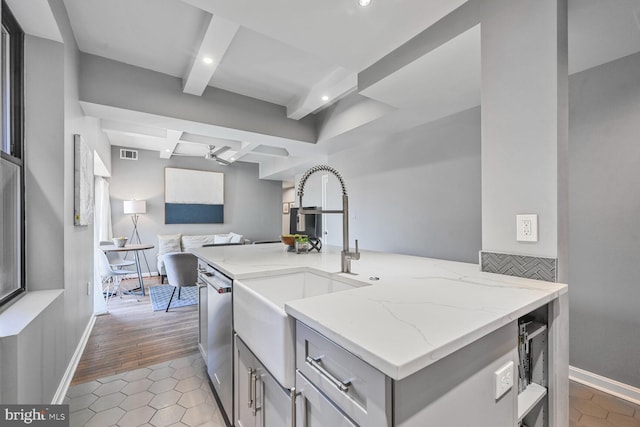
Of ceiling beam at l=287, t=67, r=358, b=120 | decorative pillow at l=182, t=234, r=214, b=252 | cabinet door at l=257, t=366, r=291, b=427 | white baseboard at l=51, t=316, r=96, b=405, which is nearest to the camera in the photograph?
cabinet door at l=257, t=366, r=291, b=427

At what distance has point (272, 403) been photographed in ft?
3.43

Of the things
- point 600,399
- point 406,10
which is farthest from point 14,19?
point 600,399

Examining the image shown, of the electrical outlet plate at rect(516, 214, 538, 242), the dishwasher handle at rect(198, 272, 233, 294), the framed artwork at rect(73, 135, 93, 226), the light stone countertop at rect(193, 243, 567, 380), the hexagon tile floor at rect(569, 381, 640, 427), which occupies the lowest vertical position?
the hexagon tile floor at rect(569, 381, 640, 427)

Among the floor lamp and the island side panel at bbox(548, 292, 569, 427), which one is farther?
the floor lamp

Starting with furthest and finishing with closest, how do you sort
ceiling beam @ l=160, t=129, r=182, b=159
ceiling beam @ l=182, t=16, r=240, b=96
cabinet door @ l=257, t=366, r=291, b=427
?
ceiling beam @ l=160, t=129, r=182, b=159, ceiling beam @ l=182, t=16, r=240, b=96, cabinet door @ l=257, t=366, r=291, b=427

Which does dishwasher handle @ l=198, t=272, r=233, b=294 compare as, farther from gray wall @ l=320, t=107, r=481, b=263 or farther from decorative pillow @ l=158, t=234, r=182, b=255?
decorative pillow @ l=158, t=234, r=182, b=255

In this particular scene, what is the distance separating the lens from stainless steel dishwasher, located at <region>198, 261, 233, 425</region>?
149 centimetres

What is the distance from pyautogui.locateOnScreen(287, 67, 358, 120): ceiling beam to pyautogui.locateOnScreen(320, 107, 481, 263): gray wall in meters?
1.03

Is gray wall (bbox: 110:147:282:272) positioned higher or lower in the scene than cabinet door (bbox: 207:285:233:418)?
higher

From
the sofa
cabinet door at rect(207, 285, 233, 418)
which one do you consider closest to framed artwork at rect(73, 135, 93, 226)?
cabinet door at rect(207, 285, 233, 418)

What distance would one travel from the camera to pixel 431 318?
2.51 feet

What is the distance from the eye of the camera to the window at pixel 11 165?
1494 mm

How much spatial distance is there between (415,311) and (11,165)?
221 centimetres


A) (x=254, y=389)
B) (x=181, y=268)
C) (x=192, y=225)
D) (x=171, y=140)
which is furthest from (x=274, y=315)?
(x=192, y=225)
